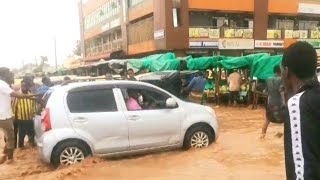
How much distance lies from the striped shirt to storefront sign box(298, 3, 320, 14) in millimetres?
28199

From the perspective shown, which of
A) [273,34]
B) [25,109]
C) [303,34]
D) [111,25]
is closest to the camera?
[25,109]

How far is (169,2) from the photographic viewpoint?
28.9 metres

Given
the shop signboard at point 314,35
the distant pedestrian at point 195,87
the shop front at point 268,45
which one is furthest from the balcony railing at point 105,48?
the distant pedestrian at point 195,87

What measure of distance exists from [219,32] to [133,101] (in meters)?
23.7

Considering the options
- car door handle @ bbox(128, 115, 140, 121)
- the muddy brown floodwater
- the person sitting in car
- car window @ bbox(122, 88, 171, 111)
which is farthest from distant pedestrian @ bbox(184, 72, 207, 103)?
car door handle @ bbox(128, 115, 140, 121)

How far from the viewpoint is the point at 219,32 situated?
30344mm

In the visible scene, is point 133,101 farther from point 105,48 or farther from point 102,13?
point 102,13

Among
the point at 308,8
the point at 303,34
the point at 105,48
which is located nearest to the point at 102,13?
the point at 105,48

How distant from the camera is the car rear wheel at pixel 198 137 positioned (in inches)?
307

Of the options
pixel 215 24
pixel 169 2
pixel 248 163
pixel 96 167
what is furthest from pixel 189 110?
pixel 215 24

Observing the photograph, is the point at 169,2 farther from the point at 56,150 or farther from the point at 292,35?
the point at 56,150

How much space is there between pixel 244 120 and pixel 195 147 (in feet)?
21.0

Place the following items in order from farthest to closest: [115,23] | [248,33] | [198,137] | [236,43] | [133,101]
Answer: [115,23] < [248,33] < [236,43] < [198,137] < [133,101]

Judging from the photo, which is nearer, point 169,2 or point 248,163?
point 248,163
